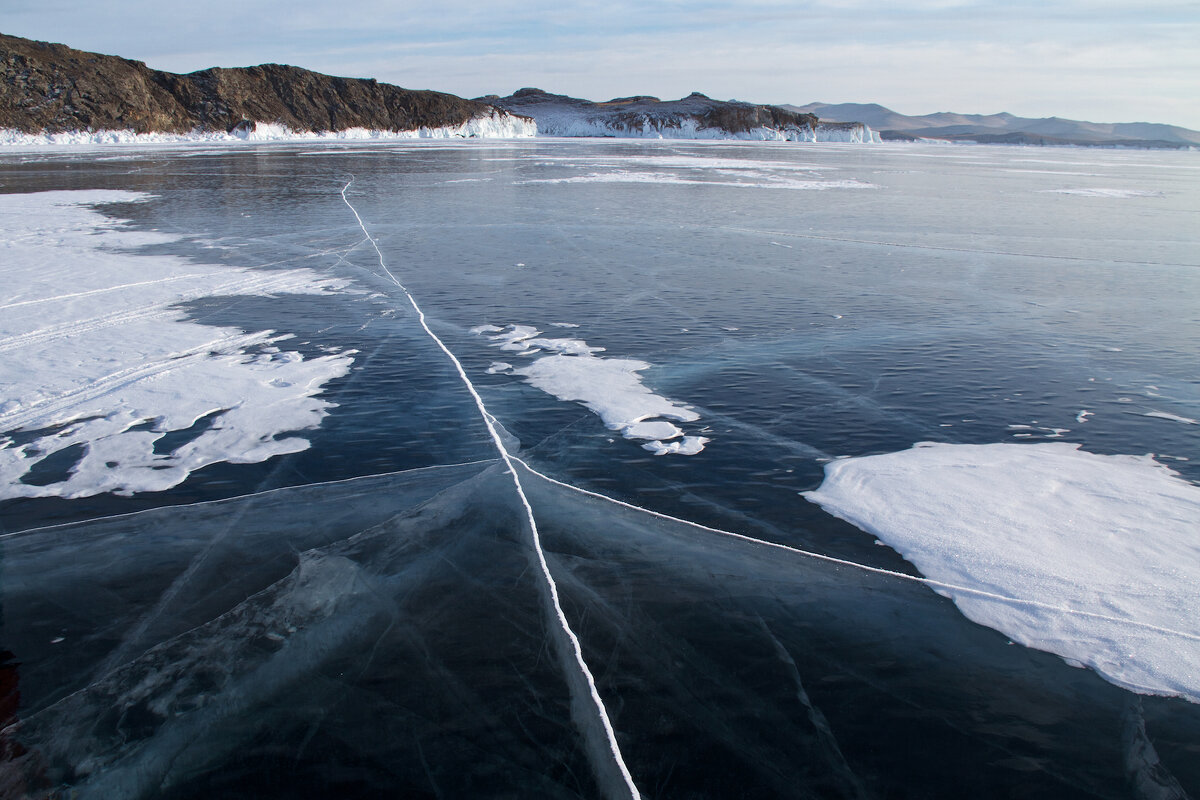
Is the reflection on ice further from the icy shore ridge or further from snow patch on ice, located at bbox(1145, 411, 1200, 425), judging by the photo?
the icy shore ridge

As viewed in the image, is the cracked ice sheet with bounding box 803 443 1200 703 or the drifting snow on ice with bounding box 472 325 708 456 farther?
the drifting snow on ice with bounding box 472 325 708 456

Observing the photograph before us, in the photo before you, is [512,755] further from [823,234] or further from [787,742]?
[823,234]

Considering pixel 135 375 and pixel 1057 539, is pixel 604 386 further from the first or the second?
pixel 135 375

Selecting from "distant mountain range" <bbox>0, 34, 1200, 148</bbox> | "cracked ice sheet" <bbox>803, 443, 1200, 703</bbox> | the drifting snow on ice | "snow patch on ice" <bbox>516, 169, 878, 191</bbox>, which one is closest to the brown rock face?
"distant mountain range" <bbox>0, 34, 1200, 148</bbox>

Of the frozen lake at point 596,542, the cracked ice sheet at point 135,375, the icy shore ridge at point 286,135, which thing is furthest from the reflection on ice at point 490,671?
the icy shore ridge at point 286,135

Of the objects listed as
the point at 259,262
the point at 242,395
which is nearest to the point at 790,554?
the point at 242,395

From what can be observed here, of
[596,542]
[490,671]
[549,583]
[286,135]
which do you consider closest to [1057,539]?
[596,542]
